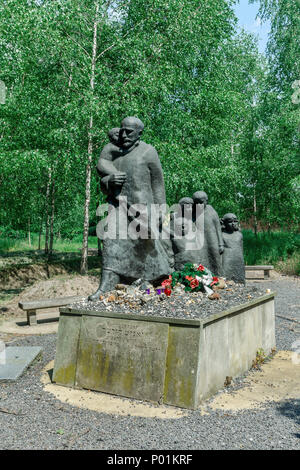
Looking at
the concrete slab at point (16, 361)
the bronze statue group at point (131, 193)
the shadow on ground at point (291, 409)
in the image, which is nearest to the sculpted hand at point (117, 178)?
the bronze statue group at point (131, 193)

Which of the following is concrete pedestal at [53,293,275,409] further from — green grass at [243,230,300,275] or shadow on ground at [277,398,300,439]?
green grass at [243,230,300,275]

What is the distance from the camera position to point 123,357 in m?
4.41

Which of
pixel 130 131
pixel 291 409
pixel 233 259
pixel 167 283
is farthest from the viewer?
pixel 233 259

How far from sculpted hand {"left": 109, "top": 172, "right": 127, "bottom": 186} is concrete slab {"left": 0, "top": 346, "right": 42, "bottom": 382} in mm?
2267

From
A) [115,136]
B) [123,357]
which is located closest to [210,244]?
[115,136]

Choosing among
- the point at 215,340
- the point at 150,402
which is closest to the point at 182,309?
the point at 215,340

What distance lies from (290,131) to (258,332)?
12.2 m

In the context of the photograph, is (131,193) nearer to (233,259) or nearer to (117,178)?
(117,178)

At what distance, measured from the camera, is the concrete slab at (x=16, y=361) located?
5.00 metres

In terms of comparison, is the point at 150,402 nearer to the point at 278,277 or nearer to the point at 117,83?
the point at 117,83

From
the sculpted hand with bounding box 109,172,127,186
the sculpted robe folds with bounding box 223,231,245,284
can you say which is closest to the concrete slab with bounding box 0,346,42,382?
the sculpted hand with bounding box 109,172,127,186

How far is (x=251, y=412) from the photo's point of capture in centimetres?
402

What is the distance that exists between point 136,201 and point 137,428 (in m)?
2.51

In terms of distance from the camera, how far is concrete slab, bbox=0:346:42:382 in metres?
5.00
